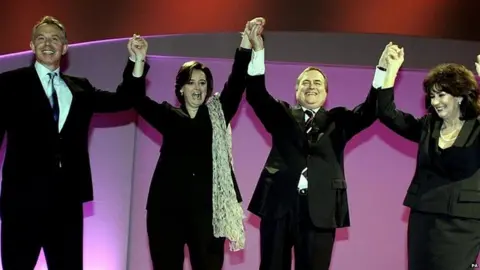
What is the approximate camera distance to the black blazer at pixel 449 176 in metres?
2.69

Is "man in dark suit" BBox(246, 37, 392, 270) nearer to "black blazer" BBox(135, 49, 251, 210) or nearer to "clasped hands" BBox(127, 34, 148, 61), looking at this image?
"black blazer" BBox(135, 49, 251, 210)

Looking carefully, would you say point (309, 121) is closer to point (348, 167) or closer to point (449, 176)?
point (449, 176)

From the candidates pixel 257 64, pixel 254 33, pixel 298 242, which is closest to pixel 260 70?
pixel 257 64

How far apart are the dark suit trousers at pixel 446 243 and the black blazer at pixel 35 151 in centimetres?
144

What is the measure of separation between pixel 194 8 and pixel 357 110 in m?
1.81

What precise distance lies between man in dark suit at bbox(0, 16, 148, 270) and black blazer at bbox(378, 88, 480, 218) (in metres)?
1.44

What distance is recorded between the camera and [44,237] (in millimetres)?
2643

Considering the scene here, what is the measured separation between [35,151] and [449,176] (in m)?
1.73

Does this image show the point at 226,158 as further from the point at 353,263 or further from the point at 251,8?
the point at 251,8

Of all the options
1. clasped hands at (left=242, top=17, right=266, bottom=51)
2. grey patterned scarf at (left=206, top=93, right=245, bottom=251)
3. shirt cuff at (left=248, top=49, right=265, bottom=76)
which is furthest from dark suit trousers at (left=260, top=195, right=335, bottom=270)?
clasped hands at (left=242, top=17, right=266, bottom=51)

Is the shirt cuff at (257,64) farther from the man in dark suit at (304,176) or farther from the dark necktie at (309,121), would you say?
the dark necktie at (309,121)

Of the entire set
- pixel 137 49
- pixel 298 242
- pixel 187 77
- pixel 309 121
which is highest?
pixel 137 49

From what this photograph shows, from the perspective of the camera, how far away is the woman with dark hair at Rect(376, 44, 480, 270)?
2680 millimetres

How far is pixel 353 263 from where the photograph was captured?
395cm
